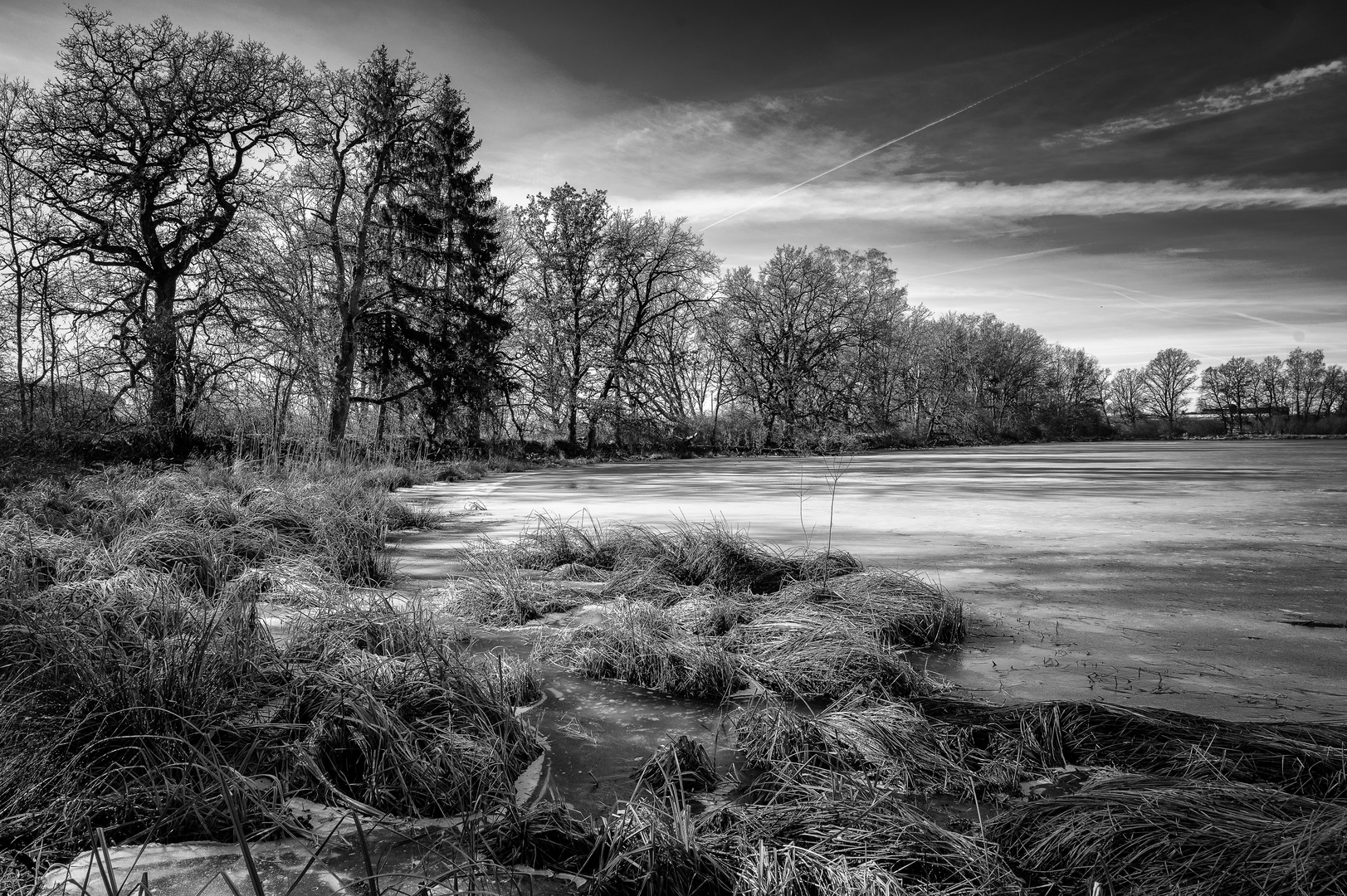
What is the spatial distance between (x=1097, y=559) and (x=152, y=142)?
22.3 m

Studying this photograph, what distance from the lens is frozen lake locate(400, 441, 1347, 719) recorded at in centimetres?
330

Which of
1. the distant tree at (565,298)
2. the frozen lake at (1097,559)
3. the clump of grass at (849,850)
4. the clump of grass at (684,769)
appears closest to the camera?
the clump of grass at (849,850)

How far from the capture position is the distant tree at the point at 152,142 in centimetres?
1689

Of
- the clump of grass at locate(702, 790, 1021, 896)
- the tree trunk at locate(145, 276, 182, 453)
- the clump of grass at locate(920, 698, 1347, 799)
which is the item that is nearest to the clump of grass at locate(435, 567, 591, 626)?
the clump of grass at locate(920, 698, 1347, 799)

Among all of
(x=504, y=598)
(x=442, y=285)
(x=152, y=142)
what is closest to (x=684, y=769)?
(x=504, y=598)

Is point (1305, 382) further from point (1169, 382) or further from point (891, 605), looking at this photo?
point (891, 605)

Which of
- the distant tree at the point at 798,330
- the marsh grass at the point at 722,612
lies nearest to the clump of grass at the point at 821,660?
the marsh grass at the point at 722,612

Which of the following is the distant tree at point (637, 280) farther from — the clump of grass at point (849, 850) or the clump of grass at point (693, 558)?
the clump of grass at point (849, 850)

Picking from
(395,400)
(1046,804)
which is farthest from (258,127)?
(1046,804)

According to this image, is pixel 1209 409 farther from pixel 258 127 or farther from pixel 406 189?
pixel 258 127

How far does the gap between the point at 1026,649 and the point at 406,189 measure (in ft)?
83.9

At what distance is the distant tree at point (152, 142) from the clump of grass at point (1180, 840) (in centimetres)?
1827

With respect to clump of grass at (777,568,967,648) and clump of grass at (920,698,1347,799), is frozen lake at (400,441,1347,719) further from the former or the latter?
clump of grass at (920,698,1347,799)

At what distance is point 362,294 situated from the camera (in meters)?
23.3
